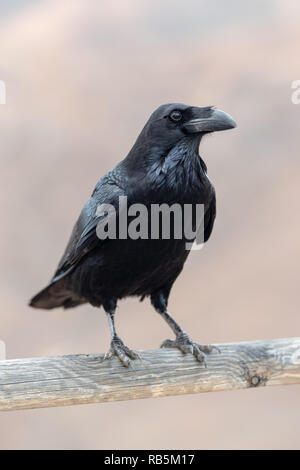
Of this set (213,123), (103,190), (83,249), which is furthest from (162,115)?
(83,249)

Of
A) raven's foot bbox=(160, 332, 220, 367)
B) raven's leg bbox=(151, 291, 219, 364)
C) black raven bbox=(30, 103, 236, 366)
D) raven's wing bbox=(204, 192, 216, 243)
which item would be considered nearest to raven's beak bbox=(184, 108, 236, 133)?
black raven bbox=(30, 103, 236, 366)

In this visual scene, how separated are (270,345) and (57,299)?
3.02 ft

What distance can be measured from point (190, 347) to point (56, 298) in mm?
656

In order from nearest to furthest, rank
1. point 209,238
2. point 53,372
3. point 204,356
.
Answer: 1. point 53,372
2. point 204,356
3. point 209,238

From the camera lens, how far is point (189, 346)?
2600 millimetres

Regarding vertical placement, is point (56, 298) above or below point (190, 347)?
above

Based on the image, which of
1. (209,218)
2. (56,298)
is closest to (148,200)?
(209,218)

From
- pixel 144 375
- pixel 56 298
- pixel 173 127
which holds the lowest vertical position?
pixel 144 375

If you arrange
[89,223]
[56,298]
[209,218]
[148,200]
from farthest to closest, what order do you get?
[56,298] → [209,218] → [89,223] → [148,200]

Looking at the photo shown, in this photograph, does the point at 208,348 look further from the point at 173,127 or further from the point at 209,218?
the point at 173,127

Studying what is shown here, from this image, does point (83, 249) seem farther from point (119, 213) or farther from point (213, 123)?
point (213, 123)

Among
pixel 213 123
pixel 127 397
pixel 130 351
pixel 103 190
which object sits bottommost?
pixel 127 397

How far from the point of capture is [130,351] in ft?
8.12

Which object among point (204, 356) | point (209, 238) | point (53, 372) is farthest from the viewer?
point (209, 238)
